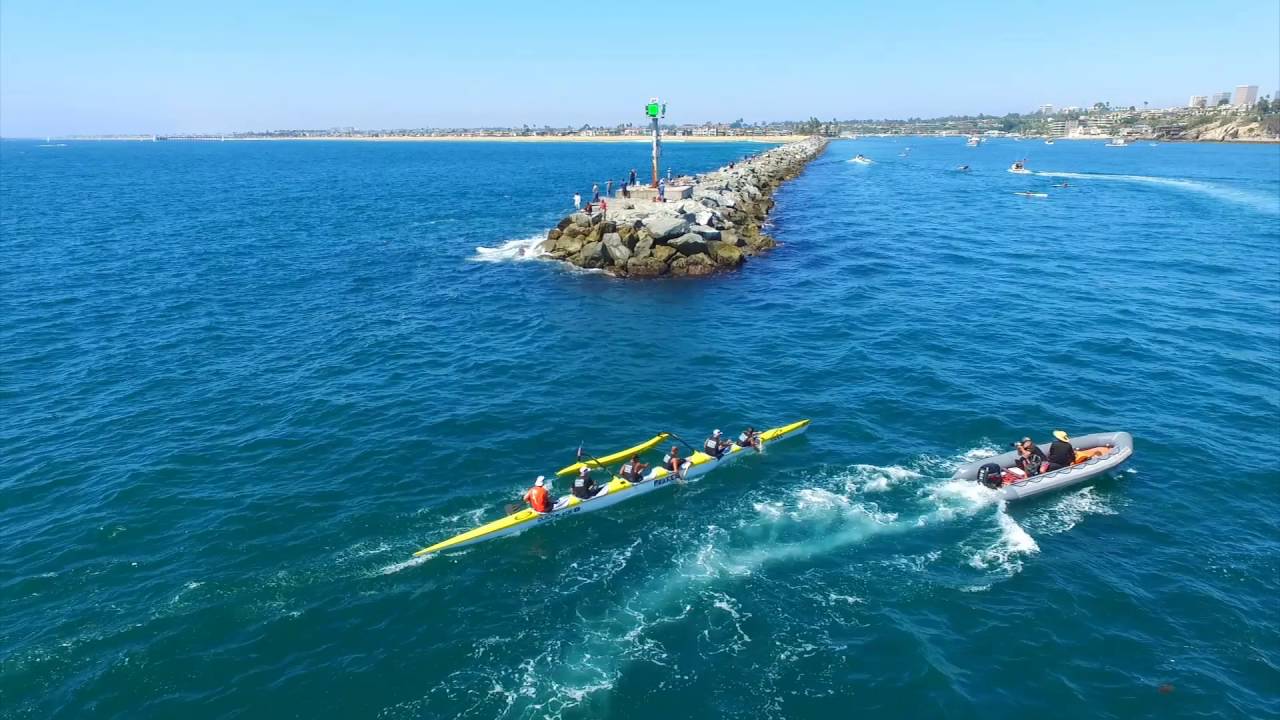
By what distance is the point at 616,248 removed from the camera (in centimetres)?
5534

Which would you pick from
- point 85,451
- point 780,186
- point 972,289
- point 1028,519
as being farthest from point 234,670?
point 780,186

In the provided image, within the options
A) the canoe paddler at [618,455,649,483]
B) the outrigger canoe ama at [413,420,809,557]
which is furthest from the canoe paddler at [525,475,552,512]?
the canoe paddler at [618,455,649,483]

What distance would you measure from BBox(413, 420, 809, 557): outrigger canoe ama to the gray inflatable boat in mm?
7183

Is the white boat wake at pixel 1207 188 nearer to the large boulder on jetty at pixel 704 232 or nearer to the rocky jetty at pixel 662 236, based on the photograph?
the rocky jetty at pixel 662 236

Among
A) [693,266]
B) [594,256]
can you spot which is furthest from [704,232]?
[594,256]

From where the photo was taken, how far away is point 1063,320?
4428 centimetres

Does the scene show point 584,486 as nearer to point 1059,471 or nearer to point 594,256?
point 1059,471

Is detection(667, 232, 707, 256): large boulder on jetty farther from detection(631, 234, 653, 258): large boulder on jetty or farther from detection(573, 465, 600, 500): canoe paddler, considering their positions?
detection(573, 465, 600, 500): canoe paddler

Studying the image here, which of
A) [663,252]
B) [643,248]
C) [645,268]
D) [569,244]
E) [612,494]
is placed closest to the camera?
[612,494]

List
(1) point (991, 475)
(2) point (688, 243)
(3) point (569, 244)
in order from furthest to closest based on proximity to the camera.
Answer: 1. (3) point (569, 244)
2. (2) point (688, 243)
3. (1) point (991, 475)

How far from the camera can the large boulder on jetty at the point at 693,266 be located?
54812 millimetres

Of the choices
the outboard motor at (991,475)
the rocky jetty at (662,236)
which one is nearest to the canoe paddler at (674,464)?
the outboard motor at (991,475)

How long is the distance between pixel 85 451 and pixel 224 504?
8803 millimetres

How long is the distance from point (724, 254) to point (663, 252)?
5831mm
